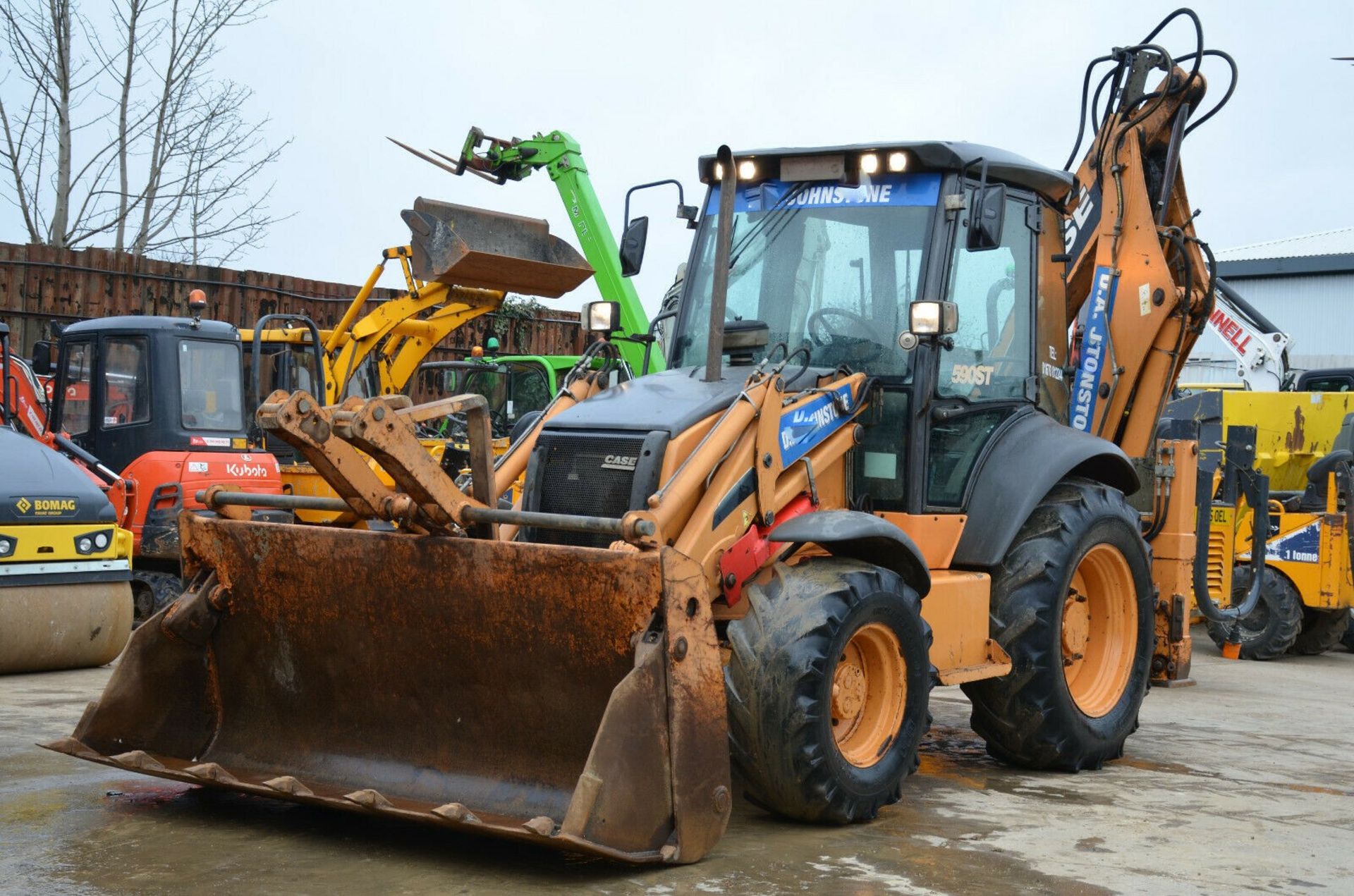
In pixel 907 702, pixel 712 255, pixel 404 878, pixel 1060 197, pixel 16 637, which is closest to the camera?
pixel 404 878

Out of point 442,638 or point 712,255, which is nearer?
point 442,638

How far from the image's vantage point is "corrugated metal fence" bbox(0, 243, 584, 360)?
18312 mm

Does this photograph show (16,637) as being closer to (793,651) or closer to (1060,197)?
(793,651)

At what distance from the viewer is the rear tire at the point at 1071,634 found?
689cm

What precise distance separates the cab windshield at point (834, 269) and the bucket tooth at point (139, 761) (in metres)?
2.86

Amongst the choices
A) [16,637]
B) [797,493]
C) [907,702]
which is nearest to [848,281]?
[797,493]

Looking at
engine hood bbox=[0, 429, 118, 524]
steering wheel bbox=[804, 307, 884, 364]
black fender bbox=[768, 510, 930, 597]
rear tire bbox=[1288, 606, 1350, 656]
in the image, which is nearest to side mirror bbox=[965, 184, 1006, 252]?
steering wheel bbox=[804, 307, 884, 364]

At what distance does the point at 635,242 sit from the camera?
7.30 metres

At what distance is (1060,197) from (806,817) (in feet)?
12.2

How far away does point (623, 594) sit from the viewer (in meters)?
5.19

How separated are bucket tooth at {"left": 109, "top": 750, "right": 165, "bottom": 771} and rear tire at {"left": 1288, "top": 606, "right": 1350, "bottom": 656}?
391 inches

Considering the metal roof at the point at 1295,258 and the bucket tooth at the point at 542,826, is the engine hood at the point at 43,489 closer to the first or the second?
the bucket tooth at the point at 542,826

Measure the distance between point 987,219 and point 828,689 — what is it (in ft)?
6.96

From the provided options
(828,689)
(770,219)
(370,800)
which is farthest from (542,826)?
(770,219)
